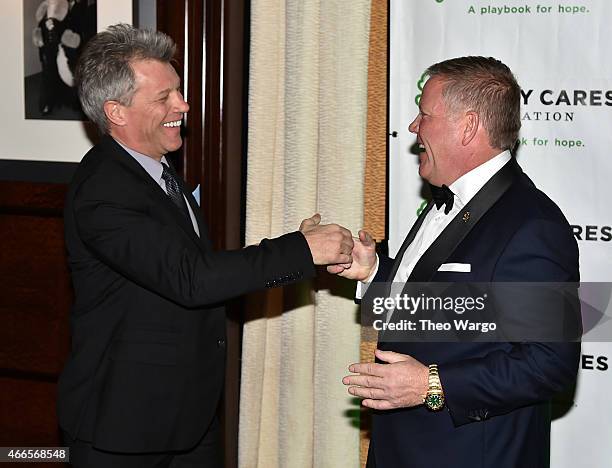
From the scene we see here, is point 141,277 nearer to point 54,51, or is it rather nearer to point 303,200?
point 303,200

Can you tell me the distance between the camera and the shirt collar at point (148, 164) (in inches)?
104

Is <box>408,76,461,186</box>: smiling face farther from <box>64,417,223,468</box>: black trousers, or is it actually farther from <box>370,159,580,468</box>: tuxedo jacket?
<box>64,417,223,468</box>: black trousers

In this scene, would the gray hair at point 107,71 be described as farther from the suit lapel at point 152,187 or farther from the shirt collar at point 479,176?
the shirt collar at point 479,176

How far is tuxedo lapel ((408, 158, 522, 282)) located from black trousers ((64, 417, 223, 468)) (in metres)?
0.88

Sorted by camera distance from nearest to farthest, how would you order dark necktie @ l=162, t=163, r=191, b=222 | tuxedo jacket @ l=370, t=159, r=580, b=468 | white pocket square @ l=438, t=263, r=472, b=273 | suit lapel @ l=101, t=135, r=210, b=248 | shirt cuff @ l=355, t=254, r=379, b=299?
1. tuxedo jacket @ l=370, t=159, r=580, b=468
2. white pocket square @ l=438, t=263, r=472, b=273
3. suit lapel @ l=101, t=135, r=210, b=248
4. dark necktie @ l=162, t=163, r=191, b=222
5. shirt cuff @ l=355, t=254, r=379, b=299

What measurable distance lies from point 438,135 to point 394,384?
0.67 m

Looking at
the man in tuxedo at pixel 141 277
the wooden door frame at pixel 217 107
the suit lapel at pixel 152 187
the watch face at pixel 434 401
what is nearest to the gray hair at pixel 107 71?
the man in tuxedo at pixel 141 277

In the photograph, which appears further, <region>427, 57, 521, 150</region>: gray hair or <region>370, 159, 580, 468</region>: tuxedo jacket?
<region>427, 57, 521, 150</region>: gray hair

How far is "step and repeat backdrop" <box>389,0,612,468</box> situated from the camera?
10.2 ft

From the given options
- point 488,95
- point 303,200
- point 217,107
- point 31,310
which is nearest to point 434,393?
point 488,95

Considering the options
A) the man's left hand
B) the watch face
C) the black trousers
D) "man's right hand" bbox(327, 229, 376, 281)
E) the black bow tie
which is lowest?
the black trousers

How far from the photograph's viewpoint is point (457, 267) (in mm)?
2258

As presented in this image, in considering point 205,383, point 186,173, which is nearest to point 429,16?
point 186,173

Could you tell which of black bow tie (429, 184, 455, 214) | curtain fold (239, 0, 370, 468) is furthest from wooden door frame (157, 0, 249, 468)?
black bow tie (429, 184, 455, 214)
